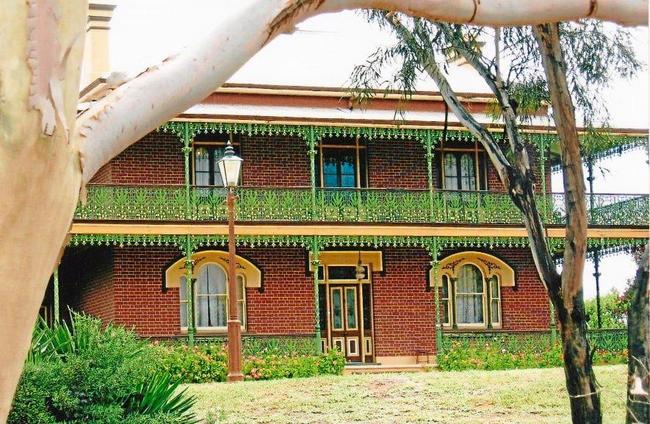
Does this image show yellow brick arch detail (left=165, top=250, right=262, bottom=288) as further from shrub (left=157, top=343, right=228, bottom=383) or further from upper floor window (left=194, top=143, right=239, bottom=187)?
shrub (left=157, top=343, right=228, bottom=383)

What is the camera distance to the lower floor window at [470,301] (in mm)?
28062

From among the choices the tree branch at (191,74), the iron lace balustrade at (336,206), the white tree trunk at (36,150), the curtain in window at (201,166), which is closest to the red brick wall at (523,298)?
the iron lace balustrade at (336,206)

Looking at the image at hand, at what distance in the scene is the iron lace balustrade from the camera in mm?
25000

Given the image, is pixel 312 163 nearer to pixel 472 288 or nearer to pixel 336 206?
pixel 336 206

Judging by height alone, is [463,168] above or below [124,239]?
above

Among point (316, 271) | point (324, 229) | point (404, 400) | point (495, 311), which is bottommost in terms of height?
point (404, 400)

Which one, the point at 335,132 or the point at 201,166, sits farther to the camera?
the point at 201,166

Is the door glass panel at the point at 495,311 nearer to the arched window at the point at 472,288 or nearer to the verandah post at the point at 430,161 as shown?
the arched window at the point at 472,288

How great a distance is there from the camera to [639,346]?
10.9 metres

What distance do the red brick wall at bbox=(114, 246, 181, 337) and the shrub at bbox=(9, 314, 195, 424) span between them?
1495 cm

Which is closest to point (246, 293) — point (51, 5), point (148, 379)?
point (148, 379)

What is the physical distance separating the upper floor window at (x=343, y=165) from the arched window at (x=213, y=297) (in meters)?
3.16

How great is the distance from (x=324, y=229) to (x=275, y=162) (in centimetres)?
259

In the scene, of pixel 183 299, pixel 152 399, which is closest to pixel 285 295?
pixel 183 299
